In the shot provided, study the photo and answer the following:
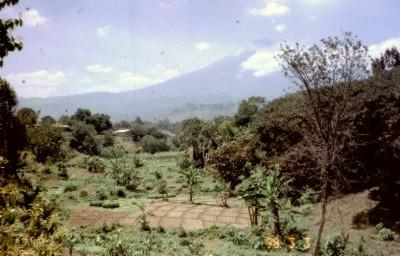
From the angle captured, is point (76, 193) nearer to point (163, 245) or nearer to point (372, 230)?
point (163, 245)

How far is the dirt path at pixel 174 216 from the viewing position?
936 inches

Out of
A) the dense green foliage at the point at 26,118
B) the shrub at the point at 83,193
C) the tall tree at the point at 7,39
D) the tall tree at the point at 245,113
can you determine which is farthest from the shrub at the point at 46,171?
the tall tree at the point at 7,39

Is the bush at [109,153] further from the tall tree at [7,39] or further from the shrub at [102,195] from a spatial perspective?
the tall tree at [7,39]

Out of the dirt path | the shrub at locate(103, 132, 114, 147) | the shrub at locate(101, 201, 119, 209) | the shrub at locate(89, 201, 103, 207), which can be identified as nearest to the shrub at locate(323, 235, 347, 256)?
the dirt path

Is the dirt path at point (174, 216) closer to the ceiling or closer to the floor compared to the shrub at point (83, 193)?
closer to the floor

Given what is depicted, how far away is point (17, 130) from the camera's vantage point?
46.1ft

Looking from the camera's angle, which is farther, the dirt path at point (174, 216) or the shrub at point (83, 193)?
the shrub at point (83, 193)

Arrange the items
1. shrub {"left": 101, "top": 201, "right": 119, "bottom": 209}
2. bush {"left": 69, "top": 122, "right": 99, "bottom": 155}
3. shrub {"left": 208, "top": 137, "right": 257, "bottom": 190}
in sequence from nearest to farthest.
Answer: shrub {"left": 101, "top": 201, "right": 119, "bottom": 209} → shrub {"left": 208, "top": 137, "right": 257, "bottom": 190} → bush {"left": 69, "top": 122, "right": 99, "bottom": 155}

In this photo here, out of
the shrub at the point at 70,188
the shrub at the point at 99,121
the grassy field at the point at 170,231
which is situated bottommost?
the grassy field at the point at 170,231

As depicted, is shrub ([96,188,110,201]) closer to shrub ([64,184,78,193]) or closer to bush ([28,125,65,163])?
shrub ([64,184,78,193])

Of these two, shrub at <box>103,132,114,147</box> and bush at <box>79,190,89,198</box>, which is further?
shrub at <box>103,132,114,147</box>

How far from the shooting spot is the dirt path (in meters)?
23.8

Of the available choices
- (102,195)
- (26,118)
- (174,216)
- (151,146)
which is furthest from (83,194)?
(151,146)

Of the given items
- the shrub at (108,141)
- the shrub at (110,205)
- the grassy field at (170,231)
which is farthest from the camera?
the shrub at (108,141)
